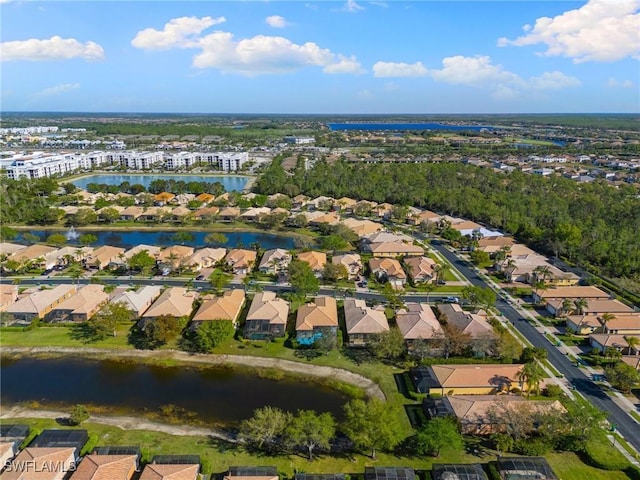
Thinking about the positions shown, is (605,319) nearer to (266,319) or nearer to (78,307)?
(266,319)

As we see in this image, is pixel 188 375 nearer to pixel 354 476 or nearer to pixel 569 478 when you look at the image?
pixel 354 476

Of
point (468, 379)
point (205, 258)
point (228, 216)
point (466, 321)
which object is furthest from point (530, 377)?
point (228, 216)

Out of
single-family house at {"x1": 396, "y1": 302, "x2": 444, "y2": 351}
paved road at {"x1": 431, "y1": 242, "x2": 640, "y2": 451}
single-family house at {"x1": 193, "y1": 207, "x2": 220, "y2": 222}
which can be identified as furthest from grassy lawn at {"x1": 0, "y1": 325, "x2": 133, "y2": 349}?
single-family house at {"x1": 193, "y1": 207, "x2": 220, "y2": 222}

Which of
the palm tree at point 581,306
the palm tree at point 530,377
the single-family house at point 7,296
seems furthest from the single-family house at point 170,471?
the palm tree at point 581,306

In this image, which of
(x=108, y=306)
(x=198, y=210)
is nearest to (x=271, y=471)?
(x=108, y=306)

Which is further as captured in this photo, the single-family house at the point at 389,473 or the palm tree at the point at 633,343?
the palm tree at the point at 633,343

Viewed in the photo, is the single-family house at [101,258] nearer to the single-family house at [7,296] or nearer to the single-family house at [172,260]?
the single-family house at [172,260]

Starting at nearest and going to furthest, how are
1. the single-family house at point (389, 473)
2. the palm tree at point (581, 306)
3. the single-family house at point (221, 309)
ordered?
1. the single-family house at point (389, 473)
2. the single-family house at point (221, 309)
3. the palm tree at point (581, 306)
